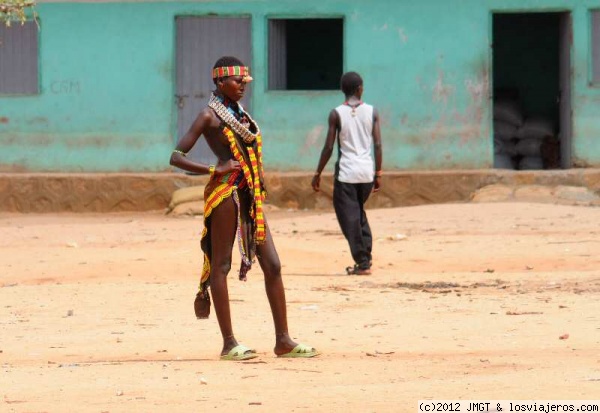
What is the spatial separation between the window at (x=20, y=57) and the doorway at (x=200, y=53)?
196 cm

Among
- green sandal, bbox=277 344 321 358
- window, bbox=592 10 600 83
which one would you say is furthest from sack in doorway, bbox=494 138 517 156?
green sandal, bbox=277 344 321 358

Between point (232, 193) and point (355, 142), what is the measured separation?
4.10 meters

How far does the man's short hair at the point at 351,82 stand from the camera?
11102 millimetres

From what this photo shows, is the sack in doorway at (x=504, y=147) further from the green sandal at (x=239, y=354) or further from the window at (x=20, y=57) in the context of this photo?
the green sandal at (x=239, y=354)

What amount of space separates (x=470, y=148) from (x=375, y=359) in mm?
11351

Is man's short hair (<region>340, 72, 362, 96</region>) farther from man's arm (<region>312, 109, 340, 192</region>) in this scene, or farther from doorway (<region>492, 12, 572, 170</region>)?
doorway (<region>492, 12, 572, 170</region>)

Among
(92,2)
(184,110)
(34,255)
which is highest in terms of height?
(92,2)

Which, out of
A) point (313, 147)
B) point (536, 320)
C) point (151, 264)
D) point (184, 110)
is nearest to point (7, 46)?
point (184, 110)

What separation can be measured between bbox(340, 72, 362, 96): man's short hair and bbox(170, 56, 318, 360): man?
3.80m

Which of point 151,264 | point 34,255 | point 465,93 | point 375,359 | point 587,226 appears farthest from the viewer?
point 465,93

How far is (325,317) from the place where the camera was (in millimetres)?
8859

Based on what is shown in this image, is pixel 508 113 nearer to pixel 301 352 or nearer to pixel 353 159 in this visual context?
pixel 353 159

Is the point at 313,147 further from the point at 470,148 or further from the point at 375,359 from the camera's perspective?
the point at 375,359

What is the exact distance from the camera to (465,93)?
59.3 ft
